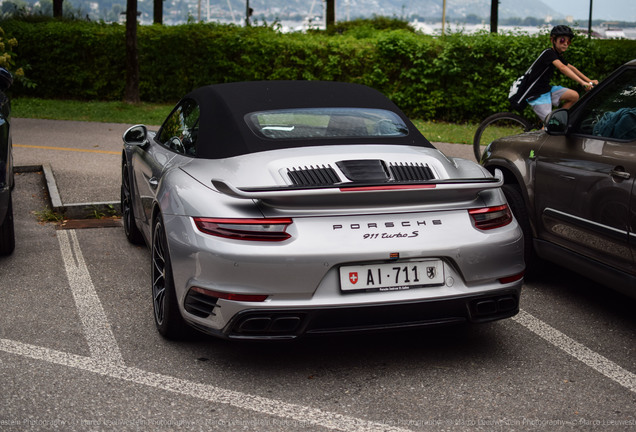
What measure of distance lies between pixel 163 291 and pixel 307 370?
944mm

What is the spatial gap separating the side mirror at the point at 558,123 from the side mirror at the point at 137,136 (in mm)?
2775

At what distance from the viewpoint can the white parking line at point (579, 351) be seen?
398 cm

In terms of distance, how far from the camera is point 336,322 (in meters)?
3.72

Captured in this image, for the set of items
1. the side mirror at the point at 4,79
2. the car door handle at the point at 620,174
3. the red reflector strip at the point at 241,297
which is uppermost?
the side mirror at the point at 4,79

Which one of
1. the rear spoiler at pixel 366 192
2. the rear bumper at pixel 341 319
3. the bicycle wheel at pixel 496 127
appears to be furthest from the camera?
the bicycle wheel at pixel 496 127

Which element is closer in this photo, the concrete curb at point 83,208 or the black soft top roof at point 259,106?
the black soft top roof at point 259,106

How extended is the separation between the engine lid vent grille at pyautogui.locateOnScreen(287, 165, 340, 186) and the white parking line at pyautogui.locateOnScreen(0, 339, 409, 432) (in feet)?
3.44

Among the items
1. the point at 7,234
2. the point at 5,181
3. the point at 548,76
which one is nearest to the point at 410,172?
the point at 5,181

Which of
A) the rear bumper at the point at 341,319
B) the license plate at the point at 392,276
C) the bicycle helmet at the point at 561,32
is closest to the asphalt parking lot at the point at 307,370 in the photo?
the rear bumper at the point at 341,319

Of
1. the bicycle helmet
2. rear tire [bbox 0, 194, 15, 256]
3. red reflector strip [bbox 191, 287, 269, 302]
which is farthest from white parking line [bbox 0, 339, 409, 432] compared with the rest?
the bicycle helmet

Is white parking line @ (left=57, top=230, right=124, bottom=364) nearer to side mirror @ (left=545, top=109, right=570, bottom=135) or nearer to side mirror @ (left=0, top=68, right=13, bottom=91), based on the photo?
side mirror @ (left=0, top=68, right=13, bottom=91)

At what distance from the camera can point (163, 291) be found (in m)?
4.39

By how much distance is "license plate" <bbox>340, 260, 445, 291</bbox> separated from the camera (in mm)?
3693

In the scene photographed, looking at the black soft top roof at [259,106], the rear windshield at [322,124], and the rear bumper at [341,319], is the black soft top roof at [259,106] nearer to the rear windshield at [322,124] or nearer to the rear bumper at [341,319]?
the rear windshield at [322,124]
